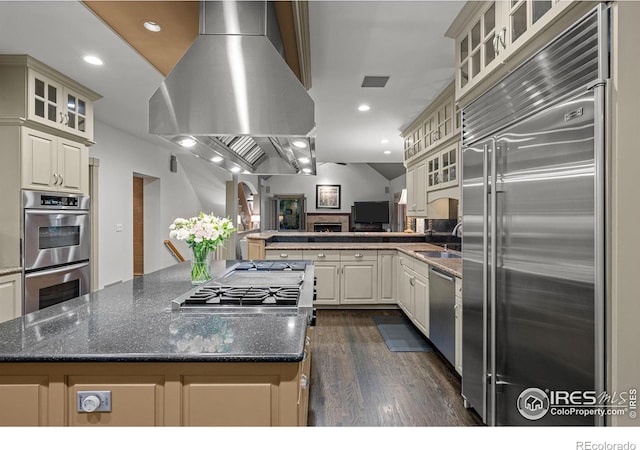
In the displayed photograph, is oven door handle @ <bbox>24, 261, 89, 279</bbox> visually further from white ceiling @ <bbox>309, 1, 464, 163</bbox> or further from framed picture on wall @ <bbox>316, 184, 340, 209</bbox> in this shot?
framed picture on wall @ <bbox>316, 184, 340, 209</bbox>

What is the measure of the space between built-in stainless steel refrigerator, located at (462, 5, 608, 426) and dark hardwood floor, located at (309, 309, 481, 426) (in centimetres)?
30

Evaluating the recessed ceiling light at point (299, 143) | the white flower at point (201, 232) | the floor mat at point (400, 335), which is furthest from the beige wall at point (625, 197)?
the floor mat at point (400, 335)

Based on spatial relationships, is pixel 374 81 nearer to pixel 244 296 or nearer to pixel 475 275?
pixel 475 275

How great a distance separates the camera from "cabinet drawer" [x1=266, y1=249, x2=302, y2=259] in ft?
14.7

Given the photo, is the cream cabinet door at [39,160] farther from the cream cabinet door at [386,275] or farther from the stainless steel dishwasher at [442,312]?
the cream cabinet door at [386,275]

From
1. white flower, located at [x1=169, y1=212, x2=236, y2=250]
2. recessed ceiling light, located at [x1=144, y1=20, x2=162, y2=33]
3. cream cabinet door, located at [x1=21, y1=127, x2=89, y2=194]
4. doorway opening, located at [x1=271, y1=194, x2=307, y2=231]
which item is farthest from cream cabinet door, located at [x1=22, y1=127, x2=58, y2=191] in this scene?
doorway opening, located at [x1=271, y1=194, x2=307, y2=231]

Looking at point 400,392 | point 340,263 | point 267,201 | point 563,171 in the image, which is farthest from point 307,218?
point 563,171

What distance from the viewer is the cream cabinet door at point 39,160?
278cm

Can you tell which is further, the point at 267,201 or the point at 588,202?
the point at 267,201

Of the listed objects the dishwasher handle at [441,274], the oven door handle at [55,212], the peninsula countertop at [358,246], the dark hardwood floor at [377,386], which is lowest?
the dark hardwood floor at [377,386]

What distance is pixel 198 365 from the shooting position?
1109 mm

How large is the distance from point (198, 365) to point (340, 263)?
11.3 ft

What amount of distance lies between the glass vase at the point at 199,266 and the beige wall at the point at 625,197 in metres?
1.92
